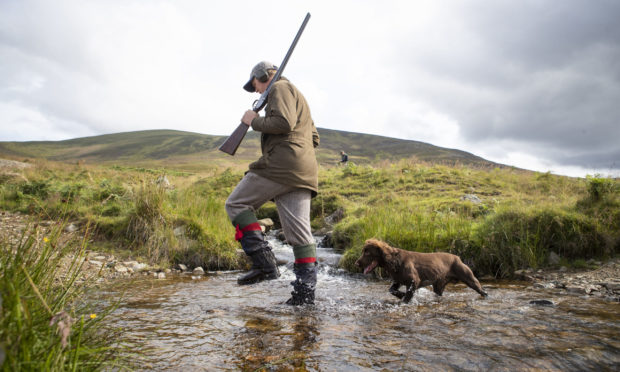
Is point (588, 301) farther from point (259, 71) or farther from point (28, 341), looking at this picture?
point (28, 341)

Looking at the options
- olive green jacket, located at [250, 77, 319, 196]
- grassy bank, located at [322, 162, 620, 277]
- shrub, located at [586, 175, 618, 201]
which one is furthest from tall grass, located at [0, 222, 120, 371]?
shrub, located at [586, 175, 618, 201]

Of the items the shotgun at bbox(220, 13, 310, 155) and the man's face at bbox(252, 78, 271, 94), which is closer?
the shotgun at bbox(220, 13, 310, 155)

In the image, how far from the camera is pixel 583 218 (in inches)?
297

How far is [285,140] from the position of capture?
4.66m

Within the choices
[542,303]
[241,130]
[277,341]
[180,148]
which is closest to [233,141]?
[241,130]

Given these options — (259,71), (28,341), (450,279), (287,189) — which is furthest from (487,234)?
(28,341)

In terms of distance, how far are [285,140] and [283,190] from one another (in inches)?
25.6

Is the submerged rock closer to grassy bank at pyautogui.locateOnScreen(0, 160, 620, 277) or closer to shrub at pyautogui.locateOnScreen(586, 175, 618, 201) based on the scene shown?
grassy bank at pyautogui.locateOnScreen(0, 160, 620, 277)

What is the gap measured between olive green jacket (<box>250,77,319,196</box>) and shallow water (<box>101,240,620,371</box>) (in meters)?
1.78

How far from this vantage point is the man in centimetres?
462

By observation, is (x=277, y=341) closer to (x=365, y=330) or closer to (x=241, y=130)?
(x=365, y=330)

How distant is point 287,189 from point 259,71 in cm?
181

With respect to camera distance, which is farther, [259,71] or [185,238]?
[185,238]

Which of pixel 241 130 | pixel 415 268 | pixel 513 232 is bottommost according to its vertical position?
pixel 415 268
